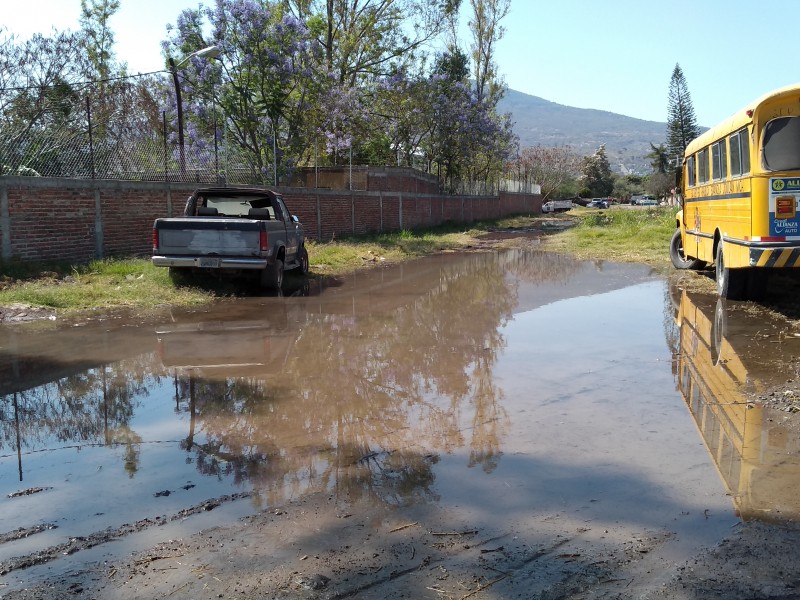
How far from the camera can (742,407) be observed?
6070 mm

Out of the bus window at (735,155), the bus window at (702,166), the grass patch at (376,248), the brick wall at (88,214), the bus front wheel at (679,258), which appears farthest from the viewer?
the grass patch at (376,248)

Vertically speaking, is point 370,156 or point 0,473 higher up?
point 370,156

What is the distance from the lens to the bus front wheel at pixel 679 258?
17.3m

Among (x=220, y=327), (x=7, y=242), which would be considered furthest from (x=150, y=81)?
(x=220, y=327)

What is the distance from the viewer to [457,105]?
1417 inches

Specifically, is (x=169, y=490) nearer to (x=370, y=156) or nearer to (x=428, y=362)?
(x=428, y=362)

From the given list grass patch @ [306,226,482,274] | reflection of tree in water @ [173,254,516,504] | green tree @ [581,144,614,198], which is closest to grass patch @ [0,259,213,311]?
reflection of tree in water @ [173,254,516,504]

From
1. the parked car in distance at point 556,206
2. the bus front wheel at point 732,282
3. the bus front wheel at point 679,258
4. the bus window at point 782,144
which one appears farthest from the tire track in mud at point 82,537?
the parked car in distance at point 556,206

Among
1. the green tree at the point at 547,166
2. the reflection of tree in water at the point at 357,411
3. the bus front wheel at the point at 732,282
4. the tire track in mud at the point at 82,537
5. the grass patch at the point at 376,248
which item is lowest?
the tire track in mud at the point at 82,537

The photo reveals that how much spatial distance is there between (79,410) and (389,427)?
2.71 m

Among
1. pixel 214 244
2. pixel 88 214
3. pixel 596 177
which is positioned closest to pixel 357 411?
pixel 214 244

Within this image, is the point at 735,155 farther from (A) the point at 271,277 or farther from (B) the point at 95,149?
(B) the point at 95,149

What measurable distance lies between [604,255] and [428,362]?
51.4 ft

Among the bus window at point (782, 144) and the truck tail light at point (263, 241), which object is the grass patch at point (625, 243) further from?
the truck tail light at point (263, 241)
